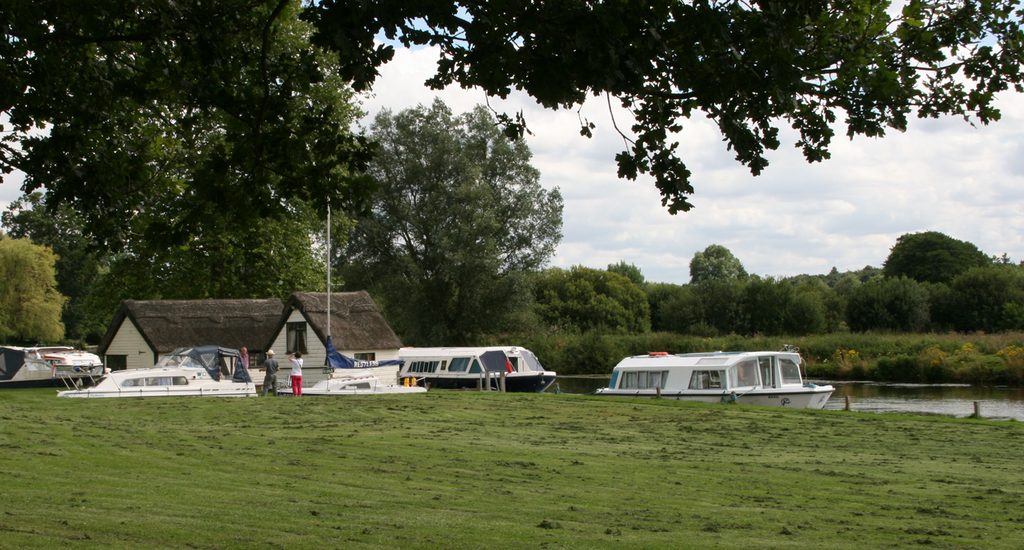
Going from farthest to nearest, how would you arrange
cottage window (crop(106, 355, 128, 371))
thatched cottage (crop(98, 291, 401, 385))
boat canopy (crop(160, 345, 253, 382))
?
cottage window (crop(106, 355, 128, 371)), thatched cottage (crop(98, 291, 401, 385)), boat canopy (crop(160, 345, 253, 382))

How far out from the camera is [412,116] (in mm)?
62844

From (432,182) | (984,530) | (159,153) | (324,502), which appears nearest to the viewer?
(984,530)

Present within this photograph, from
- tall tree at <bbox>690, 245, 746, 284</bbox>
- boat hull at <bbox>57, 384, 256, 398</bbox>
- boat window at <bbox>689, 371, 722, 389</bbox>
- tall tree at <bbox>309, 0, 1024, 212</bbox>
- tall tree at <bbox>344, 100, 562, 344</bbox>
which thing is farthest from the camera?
tall tree at <bbox>690, 245, 746, 284</bbox>

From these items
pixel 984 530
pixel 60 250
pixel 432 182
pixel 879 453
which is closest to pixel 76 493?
pixel 984 530

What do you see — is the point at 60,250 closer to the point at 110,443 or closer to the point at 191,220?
the point at 110,443

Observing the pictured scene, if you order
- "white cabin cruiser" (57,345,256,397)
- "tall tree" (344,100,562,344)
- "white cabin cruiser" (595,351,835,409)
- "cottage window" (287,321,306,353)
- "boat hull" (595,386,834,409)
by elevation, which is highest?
"tall tree" (344,100,562,344)

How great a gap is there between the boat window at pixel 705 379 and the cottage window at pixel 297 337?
62.4ft

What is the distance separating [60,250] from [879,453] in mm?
100608

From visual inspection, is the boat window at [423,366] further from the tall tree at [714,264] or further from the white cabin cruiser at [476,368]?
the tall tree at [714,264]

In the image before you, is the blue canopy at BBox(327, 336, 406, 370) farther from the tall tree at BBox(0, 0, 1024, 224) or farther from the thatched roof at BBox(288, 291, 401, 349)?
the tall tree at BBox(0, 0, 1024, 224)

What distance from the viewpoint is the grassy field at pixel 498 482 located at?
11102mm

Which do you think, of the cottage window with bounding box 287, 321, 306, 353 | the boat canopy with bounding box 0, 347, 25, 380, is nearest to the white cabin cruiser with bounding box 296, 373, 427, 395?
the cottage window with bounding box 287, 321, 306, 353

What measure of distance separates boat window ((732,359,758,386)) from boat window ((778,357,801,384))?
1388 mm

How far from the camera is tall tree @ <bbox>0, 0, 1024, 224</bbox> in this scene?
8297mm
